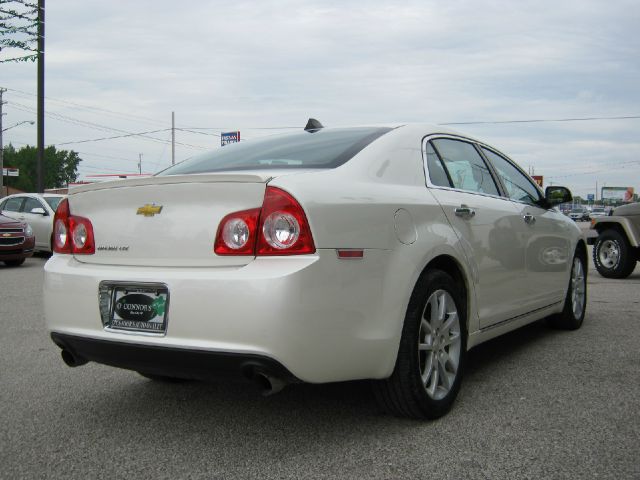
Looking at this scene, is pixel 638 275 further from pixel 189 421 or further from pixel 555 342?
pixel 189 421

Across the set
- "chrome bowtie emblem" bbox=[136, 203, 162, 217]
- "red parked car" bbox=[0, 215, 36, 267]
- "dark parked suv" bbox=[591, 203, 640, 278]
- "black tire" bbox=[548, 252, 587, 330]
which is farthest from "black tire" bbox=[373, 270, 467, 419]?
"red parked car" bbox=[0, 215, 36, 267]

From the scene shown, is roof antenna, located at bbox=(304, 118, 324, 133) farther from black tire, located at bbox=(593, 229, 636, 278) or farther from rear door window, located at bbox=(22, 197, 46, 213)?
rear door window, located at bbox=(22, 197, 46, 213)

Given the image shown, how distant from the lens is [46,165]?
4220 inches

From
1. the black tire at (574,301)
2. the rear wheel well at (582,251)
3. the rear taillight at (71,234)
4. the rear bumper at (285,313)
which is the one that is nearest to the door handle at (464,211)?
the rear bumper at (285,313)

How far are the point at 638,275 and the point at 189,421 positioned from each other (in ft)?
33.8

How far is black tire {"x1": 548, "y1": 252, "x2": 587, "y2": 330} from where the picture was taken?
18.5 ft

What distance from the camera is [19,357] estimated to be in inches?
190

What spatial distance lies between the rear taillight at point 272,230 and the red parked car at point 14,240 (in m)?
11.3

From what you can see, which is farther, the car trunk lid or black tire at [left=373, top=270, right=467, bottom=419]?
black tire at [left=373, top=270, right=467, bottom=419]

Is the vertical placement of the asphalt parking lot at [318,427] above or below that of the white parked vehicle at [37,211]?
below

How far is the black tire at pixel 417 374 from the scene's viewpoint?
3.12 m

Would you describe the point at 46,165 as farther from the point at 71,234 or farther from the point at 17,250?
the point at 71,234

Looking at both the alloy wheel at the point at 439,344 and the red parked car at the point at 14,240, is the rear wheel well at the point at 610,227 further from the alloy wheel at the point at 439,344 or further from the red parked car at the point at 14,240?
the red parked car at the point at 14,240

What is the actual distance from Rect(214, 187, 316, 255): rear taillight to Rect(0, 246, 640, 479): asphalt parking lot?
89 centimetres
